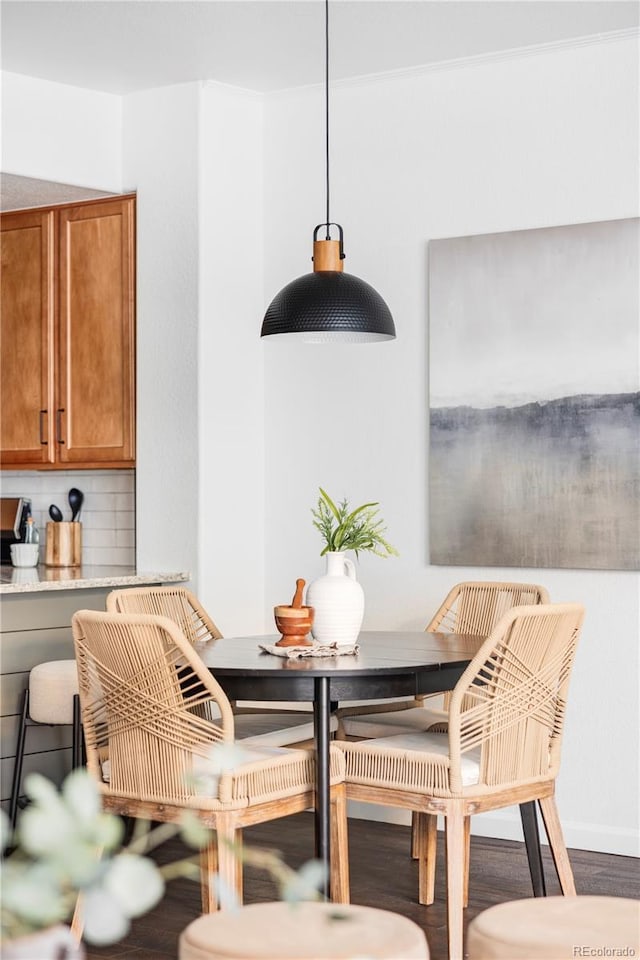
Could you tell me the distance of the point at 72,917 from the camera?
318cm

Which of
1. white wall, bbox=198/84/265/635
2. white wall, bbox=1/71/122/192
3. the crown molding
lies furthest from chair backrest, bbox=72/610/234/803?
the crown molding

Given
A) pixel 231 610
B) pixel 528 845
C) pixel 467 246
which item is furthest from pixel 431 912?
pixel 467 246

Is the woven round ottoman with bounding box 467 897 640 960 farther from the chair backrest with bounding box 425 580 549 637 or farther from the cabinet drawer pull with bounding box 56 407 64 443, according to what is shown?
the cabinet drawer pull with bounding box 56 407 64 443

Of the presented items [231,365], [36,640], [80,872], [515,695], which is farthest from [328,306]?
[80,872]

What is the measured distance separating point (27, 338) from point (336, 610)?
2268 millimetres

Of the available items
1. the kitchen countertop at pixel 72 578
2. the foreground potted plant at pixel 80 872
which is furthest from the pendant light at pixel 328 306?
the foreground potted plant at pixel 80 872

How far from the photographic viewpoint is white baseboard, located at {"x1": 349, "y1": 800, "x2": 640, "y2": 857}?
4102 millimetres

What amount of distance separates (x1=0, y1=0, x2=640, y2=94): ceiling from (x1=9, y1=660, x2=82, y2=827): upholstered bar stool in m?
2.09

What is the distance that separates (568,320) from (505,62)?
943 mm

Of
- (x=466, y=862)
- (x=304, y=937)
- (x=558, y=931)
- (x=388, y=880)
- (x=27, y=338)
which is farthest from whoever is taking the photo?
(x=27, y=338)

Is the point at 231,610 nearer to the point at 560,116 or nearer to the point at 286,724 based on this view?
the point at 286,724

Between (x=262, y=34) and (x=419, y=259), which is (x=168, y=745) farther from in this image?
(x=262, y=34)

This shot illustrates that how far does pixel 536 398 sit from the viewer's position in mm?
4281

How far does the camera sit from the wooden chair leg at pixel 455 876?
2.95 metres
